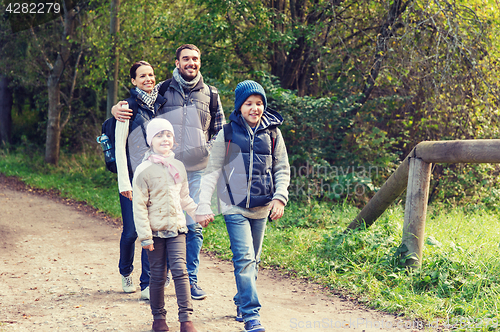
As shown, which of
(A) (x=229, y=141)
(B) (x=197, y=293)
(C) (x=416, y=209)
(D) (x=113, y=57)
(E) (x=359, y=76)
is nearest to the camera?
(A) (x=229, y=141)

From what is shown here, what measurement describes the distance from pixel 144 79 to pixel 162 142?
941 mm

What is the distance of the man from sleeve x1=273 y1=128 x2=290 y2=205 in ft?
2.69

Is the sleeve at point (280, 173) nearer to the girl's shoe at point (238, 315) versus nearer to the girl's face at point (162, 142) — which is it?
the girl's face at point (162, 142)

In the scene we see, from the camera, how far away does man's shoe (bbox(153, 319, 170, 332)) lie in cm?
335

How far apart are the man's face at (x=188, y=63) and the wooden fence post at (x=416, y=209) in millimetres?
2323

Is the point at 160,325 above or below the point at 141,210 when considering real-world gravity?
below

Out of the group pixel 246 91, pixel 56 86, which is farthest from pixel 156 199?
pixel 56 86

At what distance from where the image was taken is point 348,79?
884cm

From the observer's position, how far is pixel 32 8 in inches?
537

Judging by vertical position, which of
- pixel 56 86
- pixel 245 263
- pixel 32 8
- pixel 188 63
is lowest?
pixel 245 263

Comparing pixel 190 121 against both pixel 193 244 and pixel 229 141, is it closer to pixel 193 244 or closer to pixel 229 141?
pixel 229 141

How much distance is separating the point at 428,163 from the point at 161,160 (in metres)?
2.64

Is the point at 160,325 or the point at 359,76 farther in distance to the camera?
the point at 359,76

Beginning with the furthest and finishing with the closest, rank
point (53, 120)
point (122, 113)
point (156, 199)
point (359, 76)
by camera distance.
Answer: point (53, 120) < point (359, 76) < point (122, 113) < point (156, 199)
